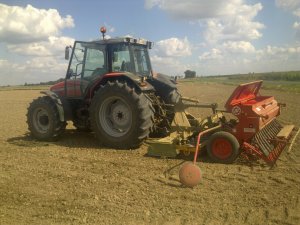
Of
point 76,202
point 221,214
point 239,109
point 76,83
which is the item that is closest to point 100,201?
point 76,202

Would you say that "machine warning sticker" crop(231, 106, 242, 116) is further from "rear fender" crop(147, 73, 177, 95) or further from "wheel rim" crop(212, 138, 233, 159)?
→ "rear fender" crop(147, 73, 177, 95)

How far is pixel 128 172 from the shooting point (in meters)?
5.92

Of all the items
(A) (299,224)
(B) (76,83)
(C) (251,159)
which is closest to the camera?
(A) (299,224)

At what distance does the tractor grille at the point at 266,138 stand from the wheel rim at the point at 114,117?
100 inches

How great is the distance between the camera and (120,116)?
7.62 m

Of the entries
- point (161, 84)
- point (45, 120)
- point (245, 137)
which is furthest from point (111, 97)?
point (245, 137)

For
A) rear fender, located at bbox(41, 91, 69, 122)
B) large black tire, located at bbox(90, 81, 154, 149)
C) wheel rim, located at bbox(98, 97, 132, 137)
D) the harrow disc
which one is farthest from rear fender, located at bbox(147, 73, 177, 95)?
the harrow disc

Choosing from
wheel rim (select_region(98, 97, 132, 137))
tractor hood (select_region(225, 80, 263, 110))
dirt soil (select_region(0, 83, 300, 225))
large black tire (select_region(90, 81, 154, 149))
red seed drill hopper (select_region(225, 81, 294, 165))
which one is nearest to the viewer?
dirt soil (select_region(0, 83, 300, 225))

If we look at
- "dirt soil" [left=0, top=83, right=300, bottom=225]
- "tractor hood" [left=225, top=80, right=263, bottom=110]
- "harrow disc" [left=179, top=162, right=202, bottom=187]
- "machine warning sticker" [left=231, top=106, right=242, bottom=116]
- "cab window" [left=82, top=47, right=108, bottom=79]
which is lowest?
"dirt soil" [left=0, top=83, right=300, bottom=225]

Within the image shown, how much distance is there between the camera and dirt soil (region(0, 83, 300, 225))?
13.8 feet

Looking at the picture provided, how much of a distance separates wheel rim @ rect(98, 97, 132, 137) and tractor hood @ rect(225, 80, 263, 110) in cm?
211

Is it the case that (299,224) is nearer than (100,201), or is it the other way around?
(299,224)

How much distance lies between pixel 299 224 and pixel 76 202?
2.63 metres

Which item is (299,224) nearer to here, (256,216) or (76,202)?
(256,216)
